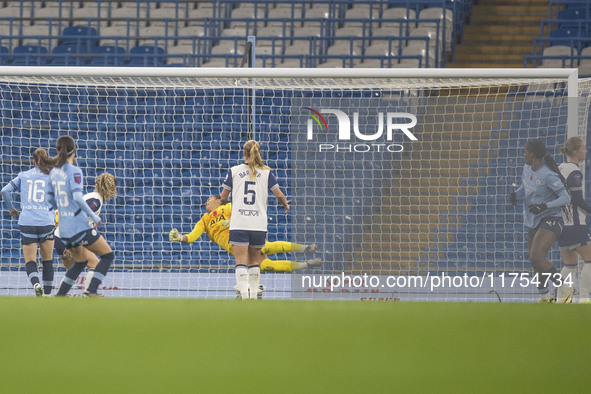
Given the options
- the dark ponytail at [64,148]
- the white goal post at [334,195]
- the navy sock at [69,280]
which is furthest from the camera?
the white goal post at [334,195]

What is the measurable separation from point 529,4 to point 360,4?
9.18 ft

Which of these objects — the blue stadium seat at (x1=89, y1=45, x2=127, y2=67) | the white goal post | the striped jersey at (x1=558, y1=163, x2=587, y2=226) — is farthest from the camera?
the blue stadium seat at (x1=89, y1=45, x2=127, y2=67)

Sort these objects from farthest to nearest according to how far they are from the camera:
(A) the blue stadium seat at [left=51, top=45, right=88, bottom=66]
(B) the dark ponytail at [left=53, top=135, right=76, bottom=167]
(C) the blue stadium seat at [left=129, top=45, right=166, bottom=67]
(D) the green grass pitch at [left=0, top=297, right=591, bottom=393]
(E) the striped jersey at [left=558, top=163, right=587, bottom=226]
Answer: (C) the blue stadium seat at [left=129, top=45, right=166, bottom=67] → (A) the blue stadium seat at [left=51, top=45, right=88, bottom=66] → (E) the striped jersey at [left=558, top=163, right=587, bottom=226] → (B) the dark ponytail at [left=53, top=135, right=76, bottom=167] → (D) the green grass pitch at [left=0, top=297, right=591, bottom=393]

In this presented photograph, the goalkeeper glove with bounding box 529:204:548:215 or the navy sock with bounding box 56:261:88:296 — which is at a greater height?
the goalkeeper glove with bounding box 529:204:548:215

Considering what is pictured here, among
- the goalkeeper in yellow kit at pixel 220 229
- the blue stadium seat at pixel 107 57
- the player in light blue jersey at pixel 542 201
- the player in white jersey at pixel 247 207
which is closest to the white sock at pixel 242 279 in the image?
the player in white jersey at pixel 247 207

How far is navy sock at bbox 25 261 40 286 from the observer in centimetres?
618

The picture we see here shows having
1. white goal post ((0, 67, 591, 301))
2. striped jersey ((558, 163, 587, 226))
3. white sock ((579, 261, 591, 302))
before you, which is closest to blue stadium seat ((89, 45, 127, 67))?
white goal post ((0, 67, 591, 301))

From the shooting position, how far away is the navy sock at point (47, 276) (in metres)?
6.13

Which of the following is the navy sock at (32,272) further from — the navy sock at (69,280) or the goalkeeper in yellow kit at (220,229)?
the goalkeeper in yellow kit at (220,229)

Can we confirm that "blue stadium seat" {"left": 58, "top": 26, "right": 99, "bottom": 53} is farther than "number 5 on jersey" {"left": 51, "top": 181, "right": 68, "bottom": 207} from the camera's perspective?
Yes

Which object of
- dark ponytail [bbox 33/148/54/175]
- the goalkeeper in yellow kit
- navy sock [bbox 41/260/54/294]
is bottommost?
navy sock [bbox 41/260/54/294]

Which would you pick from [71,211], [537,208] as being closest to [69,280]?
[71,211]

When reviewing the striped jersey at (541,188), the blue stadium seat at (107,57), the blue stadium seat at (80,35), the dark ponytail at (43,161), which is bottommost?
the striped jersey at (541,188)

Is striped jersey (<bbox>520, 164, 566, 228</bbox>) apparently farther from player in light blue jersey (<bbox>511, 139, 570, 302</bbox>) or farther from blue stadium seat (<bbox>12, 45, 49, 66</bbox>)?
blue stadium seat (<bbox>12, 45, 49, 66</bbox>)
